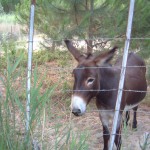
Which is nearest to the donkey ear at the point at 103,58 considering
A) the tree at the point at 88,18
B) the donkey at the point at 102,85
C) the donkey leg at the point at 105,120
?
the donkey at the point at 102,85

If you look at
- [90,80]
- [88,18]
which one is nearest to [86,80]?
[90,80]

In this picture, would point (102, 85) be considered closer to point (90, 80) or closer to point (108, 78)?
point (108, 78)

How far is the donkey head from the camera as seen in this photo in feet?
12.5

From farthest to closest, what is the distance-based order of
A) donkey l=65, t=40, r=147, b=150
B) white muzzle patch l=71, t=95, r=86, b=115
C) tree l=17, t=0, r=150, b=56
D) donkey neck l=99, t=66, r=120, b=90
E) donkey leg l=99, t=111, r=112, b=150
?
tree l=17, t=0, r=150, b=56, donkey leg l=99, t=111, r=112, b=150, donkey neck l=99, t=66, r=120, b=90, donkey l=65, t=40, r=147, b=150, white muzzle patch l=71, t=95, r=86, b=115

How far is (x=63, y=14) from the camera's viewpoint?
7008mm

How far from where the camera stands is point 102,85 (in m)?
4.45

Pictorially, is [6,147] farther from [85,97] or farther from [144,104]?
[144,104]

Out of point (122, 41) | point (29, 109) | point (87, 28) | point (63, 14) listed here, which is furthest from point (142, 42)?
point (29, 109)

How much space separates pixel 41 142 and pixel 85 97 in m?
1.07

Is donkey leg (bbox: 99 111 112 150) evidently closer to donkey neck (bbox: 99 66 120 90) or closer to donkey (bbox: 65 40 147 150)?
donkey (bbox: 65 40 147 150)

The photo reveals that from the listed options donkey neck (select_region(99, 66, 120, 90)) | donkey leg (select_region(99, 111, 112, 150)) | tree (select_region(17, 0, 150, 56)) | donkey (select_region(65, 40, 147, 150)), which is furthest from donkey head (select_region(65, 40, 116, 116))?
tree (select_region(17, 0, 150, 56))

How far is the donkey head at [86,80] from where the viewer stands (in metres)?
3.81

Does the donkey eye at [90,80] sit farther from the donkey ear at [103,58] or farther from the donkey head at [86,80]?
the donkey ear at [103,58]

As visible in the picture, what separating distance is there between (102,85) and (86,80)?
53 centimetres
